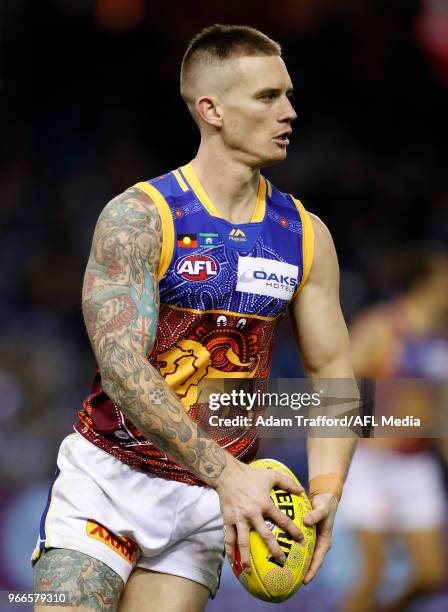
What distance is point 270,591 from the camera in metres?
3.47

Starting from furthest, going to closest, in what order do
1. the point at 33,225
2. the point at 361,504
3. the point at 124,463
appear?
1. the point at 33,225
2. the point at 361,504
3. the point at 124,463

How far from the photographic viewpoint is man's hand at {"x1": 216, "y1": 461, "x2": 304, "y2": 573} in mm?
3287

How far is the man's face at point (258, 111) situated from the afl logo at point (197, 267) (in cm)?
42

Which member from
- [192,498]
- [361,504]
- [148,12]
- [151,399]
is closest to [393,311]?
[361,504]

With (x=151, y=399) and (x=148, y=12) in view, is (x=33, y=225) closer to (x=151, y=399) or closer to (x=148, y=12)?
(x=148, y=12)

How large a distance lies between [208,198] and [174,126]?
7144 millimetres

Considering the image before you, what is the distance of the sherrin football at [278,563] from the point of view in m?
3.39

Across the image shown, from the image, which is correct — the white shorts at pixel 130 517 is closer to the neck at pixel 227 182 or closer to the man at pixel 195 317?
the man at pixel 195 317

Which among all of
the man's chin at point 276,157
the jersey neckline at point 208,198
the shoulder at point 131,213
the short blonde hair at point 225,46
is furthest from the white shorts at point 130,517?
the short blonde hair at point 225,46

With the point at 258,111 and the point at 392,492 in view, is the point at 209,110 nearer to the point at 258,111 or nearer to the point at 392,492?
the point at 258,111

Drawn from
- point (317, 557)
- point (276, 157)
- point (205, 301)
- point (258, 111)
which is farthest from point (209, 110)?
point (317, 557)

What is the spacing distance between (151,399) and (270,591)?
71 cm

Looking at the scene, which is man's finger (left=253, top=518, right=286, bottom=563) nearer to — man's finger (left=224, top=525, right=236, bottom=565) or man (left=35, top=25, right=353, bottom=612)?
man's finger (left=224, top=525, right=236, bottom=565)

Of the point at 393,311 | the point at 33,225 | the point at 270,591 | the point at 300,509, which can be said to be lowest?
the point at 270,591
